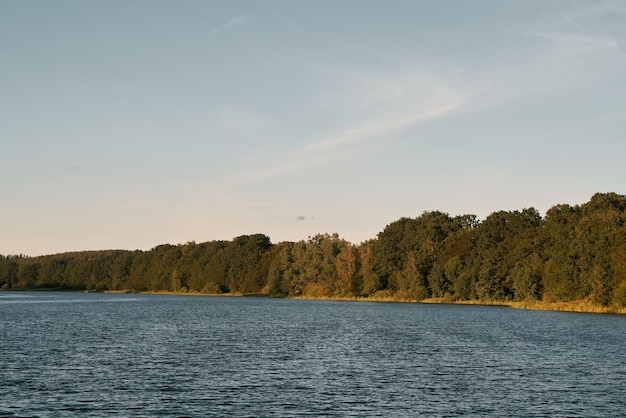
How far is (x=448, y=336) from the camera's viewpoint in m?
99.4

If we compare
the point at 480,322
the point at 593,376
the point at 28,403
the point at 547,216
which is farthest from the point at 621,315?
the point at 28,403

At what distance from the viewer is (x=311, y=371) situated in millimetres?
63094

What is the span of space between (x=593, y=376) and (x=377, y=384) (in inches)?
800

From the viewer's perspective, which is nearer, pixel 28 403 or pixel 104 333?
pixel 28 403

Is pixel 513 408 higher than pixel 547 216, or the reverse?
pixel 547 216

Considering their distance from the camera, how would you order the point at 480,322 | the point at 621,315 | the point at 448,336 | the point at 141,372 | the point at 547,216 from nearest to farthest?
the point at 141,372, the point at 448,336, the point at 480,322, the point at 621,315, the point at 547,216

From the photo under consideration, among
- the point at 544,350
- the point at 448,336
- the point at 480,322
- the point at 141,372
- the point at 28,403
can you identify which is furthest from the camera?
the point at 480,322

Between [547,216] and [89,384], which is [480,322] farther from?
[89,384]

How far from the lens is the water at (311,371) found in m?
47.4

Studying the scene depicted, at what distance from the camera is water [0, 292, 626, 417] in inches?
1866

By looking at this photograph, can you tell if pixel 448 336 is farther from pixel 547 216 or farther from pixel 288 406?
pixel 547 216

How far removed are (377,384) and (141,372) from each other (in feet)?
68.7

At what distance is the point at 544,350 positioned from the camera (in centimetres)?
8156

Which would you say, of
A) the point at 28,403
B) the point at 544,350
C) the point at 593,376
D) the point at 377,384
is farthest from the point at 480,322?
the point at 28,403
